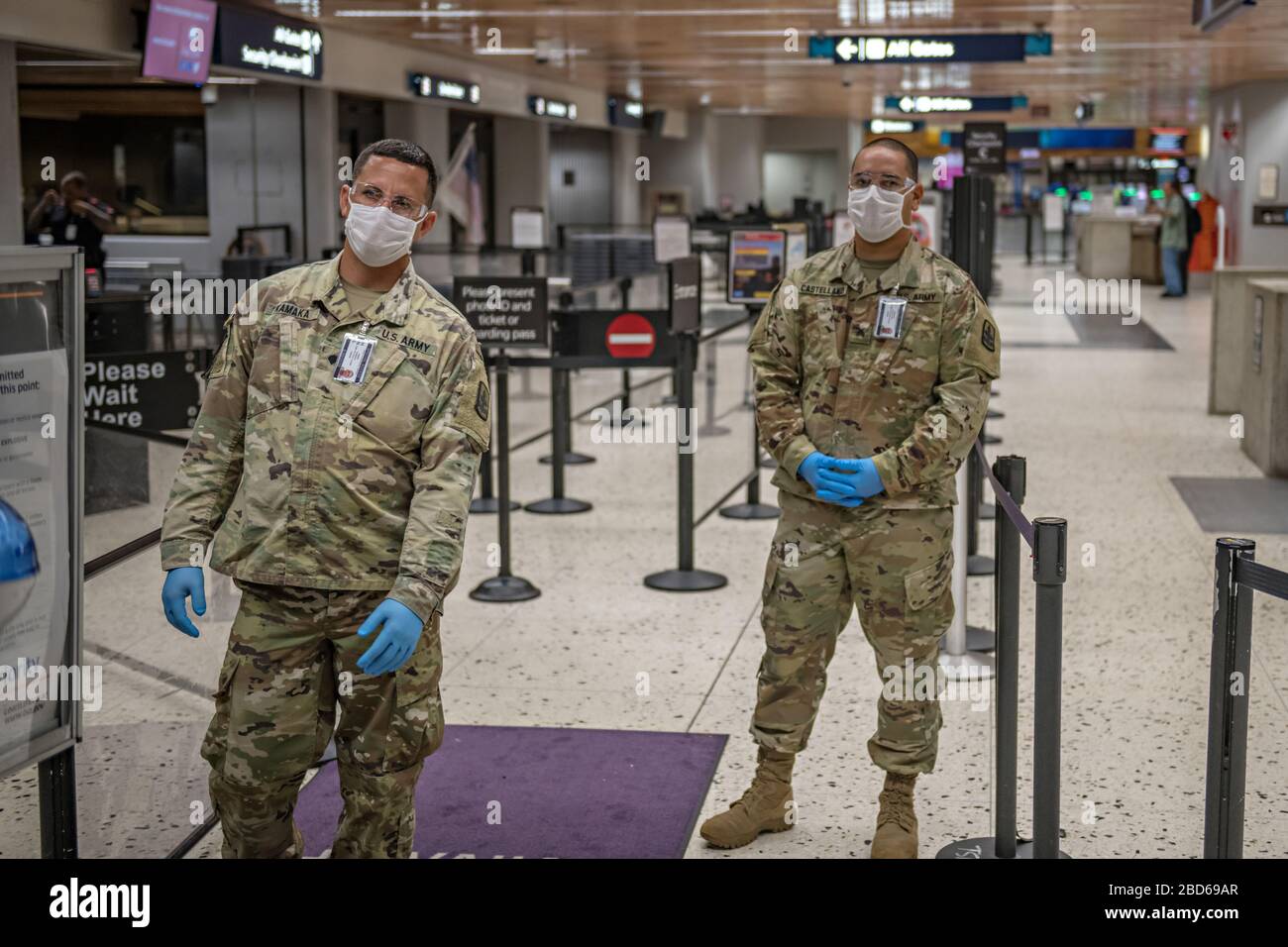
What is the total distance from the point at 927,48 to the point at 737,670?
1079cm

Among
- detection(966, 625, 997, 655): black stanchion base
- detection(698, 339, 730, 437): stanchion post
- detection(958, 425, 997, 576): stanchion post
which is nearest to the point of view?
detection(966, 625, 997, 655): black stanchion base

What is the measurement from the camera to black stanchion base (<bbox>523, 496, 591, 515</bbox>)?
8.82 m

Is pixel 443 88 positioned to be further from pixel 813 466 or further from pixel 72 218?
pixel 813 466

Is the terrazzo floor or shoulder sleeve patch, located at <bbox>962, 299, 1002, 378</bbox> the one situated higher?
shoulder sleeve patch, located at <bbox>962, 299, 1002, 378</bbox>

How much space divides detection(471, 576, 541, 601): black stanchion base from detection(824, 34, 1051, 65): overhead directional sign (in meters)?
9.72

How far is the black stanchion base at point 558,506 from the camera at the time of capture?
28.9 ft

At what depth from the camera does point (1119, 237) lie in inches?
1278

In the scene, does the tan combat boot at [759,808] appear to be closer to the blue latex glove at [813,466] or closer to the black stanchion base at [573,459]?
the blue latex glove at [813,466]

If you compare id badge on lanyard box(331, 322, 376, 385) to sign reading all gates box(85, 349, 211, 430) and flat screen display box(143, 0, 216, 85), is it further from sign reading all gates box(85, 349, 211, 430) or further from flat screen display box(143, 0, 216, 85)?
flat screen display box(143, 0, 216, 85)

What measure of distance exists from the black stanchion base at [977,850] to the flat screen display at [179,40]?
9929 millimetres

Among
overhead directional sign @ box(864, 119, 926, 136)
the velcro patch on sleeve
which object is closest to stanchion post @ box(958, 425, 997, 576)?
the velcro patch on sleeve

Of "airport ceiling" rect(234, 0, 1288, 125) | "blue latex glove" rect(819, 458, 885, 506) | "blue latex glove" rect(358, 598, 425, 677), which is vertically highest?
"airport ceiling" rect(234, 0, 1288, 125)
